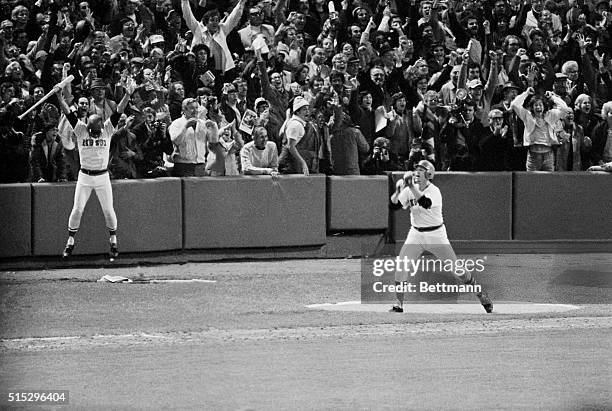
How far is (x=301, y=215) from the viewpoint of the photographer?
67.3ft

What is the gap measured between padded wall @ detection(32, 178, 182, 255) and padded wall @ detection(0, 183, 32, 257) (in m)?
0.11

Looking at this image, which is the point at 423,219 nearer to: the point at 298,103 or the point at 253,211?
the point at 298,103

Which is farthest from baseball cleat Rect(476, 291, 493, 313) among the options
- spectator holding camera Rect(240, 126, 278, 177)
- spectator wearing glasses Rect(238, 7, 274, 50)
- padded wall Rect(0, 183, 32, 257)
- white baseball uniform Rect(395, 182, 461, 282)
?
spectator wearing glasses Rect(238, 7, 274, 50)

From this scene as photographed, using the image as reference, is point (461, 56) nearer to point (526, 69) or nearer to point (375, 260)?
point (526, 69)

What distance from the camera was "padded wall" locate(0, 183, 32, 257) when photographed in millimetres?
18156

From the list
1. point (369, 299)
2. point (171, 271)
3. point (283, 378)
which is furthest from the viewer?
point (171, 271)

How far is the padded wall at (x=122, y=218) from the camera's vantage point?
730 inches

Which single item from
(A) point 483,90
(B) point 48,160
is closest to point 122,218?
(B) point 48,160

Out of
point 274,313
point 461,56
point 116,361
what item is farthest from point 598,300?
point 116,361

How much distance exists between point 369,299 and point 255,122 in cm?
371

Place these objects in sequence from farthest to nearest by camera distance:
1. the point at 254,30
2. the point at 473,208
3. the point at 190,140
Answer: the point at 473,208 → the point at 254,30 → the point at 190,140

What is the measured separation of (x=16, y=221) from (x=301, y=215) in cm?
447

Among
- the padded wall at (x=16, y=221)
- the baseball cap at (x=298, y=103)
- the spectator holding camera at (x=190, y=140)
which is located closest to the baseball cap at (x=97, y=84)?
the spectator holding camera at (x=190, y=140)

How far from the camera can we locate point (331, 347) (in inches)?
540
